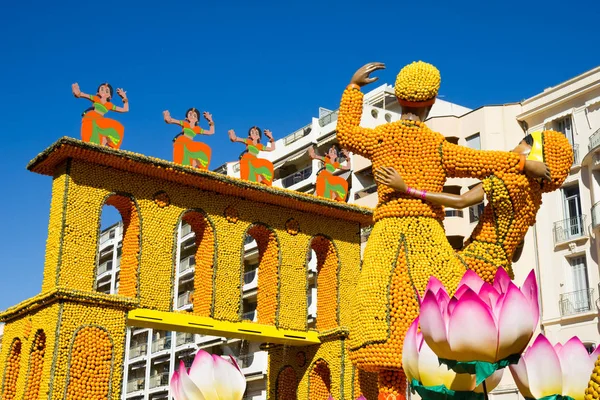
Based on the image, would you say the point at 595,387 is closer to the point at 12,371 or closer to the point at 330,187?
the point at 12,371

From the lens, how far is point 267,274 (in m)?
14.0

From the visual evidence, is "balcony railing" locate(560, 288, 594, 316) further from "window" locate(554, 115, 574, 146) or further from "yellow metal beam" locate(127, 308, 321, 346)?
"yellow metal beam" locate(127, 308, 321, 346)

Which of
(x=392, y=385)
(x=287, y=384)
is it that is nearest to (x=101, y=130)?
(x=287, y=384)

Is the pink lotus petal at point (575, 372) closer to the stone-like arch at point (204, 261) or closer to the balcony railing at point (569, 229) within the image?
the stone-like arch at point (204, 261)

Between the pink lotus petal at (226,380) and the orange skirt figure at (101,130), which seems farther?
the orange skirt figure at (101,130)

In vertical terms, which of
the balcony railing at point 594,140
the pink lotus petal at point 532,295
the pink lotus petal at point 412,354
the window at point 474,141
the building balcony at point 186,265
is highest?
the window at point 474,141

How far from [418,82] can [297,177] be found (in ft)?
77.6

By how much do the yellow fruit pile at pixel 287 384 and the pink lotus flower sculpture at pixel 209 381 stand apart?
960 cm

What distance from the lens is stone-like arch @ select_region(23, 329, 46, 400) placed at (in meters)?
11.9

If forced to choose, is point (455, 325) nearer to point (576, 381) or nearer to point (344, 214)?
point (576, 381)

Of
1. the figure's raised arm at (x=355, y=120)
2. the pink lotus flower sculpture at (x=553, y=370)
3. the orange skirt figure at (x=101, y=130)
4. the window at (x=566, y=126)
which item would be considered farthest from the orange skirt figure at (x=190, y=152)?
the window at (x=566, y=126)

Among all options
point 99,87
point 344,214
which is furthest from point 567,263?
point 99,87

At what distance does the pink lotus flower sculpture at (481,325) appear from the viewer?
3893mm

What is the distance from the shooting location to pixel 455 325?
3.90 metres
